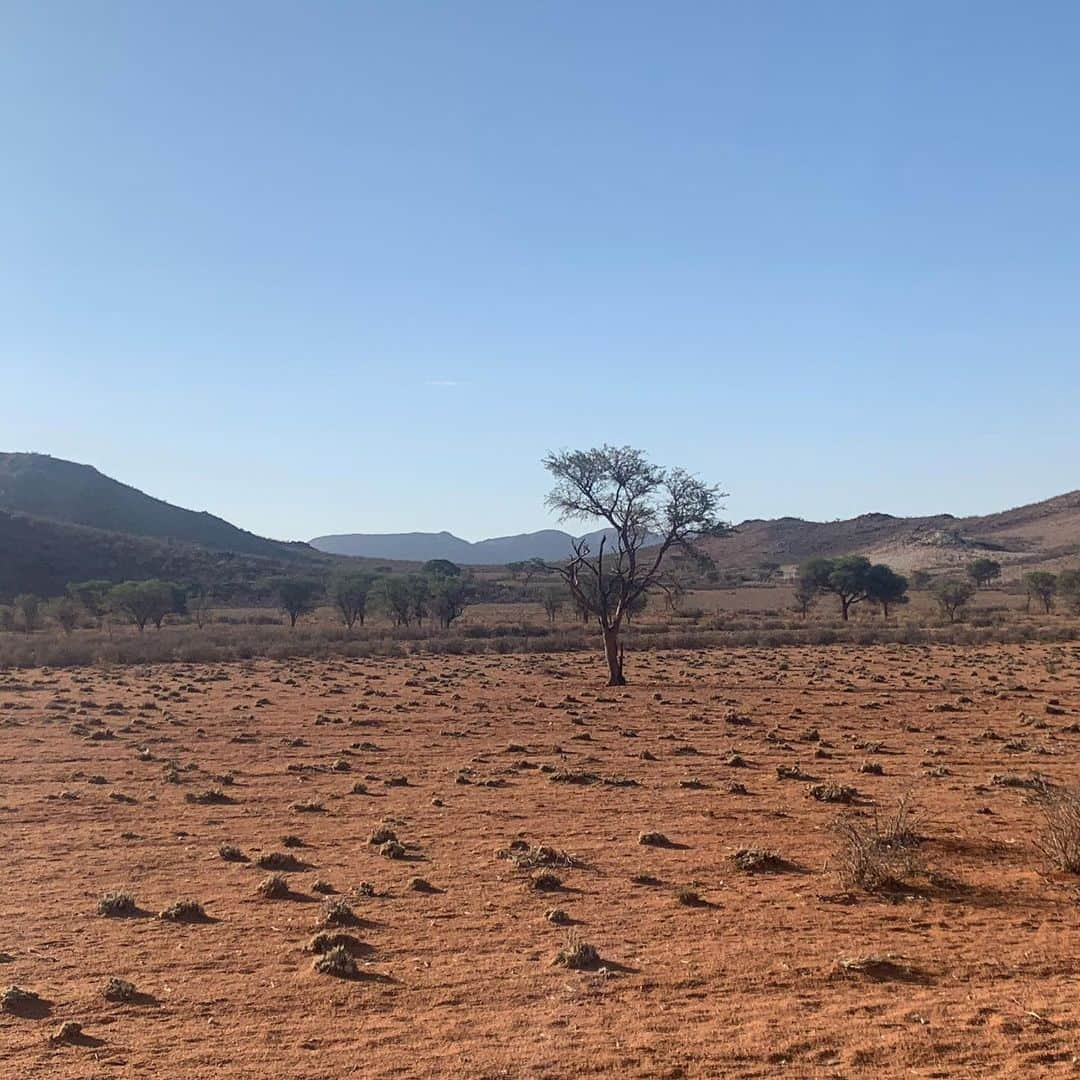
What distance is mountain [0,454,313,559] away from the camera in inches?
6486

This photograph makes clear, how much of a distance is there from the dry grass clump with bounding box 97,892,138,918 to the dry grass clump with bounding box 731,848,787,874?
668cm

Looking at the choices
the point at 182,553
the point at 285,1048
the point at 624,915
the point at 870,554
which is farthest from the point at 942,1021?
the point at 870,554

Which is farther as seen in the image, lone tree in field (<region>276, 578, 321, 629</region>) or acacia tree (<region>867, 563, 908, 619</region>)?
acacia tree (<region>867, 563, 908, 619</region>)

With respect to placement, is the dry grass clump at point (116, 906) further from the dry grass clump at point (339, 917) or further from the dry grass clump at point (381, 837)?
the dry grass clump at point (381, 837)

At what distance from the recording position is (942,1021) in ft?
24.9

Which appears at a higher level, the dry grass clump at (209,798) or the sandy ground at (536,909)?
the sandy ground at (536,909)

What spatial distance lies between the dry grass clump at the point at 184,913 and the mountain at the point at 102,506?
507 ft

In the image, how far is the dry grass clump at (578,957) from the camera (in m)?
9.12

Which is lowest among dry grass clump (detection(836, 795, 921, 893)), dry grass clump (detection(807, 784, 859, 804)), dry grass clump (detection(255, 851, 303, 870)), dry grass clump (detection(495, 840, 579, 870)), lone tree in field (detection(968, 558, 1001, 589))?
dry grass clump (detection(255, 851, 303, 870))

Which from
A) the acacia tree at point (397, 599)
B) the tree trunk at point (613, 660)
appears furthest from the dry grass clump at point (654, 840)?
the acacia tree at point (397, 599)

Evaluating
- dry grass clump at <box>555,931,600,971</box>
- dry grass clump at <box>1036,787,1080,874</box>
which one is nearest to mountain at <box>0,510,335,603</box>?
dry grass clump at <box>1036,787,1080,874</box>

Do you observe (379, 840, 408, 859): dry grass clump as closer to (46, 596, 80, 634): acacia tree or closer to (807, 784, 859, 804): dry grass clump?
(807, 784, 859, 804): dry grass clump

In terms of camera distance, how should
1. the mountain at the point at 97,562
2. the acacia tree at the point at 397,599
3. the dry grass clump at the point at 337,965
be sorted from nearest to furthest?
the dry grass clump at the point at 337,965
the acacia tree at the point at 397,599
the mountain at the point at 97,562

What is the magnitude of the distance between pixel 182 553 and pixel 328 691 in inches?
3861
